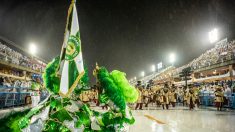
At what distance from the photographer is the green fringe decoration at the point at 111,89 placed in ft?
10.7

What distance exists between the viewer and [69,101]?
343 cm

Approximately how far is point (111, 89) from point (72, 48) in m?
0.81

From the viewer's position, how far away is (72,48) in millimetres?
3588

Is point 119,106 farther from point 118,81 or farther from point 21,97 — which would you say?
point 21,97

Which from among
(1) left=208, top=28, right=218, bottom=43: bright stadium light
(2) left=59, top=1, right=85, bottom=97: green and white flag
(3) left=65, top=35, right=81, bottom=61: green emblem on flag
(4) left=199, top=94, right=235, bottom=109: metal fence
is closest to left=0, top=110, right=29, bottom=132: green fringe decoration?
(2) left=59, top=1, right=85, bottom=97: green and white flag

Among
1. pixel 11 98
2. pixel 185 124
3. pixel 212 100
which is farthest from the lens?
pixel 212 100

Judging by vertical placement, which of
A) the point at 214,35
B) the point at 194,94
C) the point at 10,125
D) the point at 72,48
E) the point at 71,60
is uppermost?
the point at 214,35

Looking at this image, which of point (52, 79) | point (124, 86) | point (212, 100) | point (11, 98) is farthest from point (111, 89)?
point (212, 100)

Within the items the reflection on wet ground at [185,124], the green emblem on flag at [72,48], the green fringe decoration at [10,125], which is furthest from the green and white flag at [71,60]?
the reflection on wet ground at [185,124]

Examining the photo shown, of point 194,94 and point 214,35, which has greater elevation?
point 214,35

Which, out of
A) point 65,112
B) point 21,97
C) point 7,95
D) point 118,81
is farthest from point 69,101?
point 21,97

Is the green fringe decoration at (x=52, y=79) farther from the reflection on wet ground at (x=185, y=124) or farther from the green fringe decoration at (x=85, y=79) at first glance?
the reflection on wet ground at (x=185, y=124)

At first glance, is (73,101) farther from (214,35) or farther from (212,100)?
(214,35)

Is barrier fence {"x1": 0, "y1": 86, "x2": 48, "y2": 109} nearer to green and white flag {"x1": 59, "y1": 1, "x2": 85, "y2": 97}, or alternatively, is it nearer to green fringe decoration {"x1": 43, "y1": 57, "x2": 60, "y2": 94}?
green fringe decoration {"x1": 43, "y1": 57, "x2": 60, "y2": 94}
